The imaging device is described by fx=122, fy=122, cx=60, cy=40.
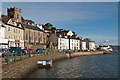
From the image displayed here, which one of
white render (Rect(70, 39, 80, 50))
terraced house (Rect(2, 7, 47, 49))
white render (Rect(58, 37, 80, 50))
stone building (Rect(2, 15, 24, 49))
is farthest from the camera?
white render (Rect(70, 39, 80, 50))

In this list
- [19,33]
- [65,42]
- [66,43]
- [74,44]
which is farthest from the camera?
[74,44]

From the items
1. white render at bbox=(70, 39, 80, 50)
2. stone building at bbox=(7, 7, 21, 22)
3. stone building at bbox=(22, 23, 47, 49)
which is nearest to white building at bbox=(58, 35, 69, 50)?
white render at bbox=(70, 39, 80, 50)

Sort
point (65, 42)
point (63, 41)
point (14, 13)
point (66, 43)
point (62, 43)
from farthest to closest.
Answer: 1. point (66, 43)
2. point (65, 42)
3. point (63, 41)
4. point (62, 43)
5. point (14, 13)

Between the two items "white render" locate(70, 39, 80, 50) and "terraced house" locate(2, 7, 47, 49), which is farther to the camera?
"white render" locate(70, 39, 80, 50)

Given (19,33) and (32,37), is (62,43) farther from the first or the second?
(19,33)

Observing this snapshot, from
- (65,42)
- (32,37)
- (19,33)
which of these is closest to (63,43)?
(65,42)

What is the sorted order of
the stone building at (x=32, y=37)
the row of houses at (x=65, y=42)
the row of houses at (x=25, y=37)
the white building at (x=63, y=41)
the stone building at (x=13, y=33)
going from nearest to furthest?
the row of houses at (x=25, y=37)
the stone building at (x=13, y=33)
the stone building at (x=32, y=37)
the row of houses at (x=65, y=42)
the white building at (x=63, y=41)

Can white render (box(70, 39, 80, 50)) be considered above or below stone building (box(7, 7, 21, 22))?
below

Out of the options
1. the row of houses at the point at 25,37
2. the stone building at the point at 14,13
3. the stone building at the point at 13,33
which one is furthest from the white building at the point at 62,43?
the stone building at the point at 14,13

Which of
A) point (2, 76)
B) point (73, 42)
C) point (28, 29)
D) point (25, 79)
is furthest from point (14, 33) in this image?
point (73, 42)

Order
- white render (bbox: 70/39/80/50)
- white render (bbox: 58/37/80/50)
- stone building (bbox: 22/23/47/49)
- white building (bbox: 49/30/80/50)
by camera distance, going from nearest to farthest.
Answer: stone building (bbox: 22/23/47/49)
white building (bbox: 49/30/80/50)
white render (bbox: 58/37/80/50)
white render (bbox: 70/39/80/50)

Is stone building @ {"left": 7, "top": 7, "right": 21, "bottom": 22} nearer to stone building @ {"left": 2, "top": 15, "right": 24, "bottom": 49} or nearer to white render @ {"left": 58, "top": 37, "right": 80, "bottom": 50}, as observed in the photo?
stone building @ {"left": 2, "top": 15, "right": 24, "bottom": 49}

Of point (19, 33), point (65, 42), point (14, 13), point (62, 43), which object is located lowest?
point (62, 43)

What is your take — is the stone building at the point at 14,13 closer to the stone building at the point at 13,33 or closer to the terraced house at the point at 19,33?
the terraced house at the point at 19,33
